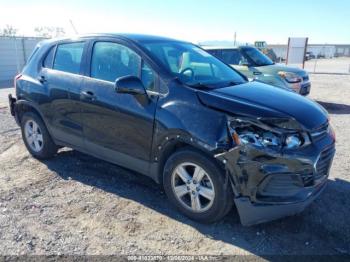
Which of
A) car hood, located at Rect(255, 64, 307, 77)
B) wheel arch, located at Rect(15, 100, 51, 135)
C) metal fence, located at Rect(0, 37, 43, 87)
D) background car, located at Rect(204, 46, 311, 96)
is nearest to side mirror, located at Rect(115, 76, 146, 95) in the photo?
wheel arch, located at Rect(15, 100, 51, 135)

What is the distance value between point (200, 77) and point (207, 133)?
1069 mm

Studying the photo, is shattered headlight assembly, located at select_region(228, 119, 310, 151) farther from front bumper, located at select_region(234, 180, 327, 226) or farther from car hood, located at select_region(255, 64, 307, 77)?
car hood, located at select_region(255, 64, 307, 77)

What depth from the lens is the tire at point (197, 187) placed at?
3281 millimetres

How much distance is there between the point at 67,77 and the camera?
4.55 meters

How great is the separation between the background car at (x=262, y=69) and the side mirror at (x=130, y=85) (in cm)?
598

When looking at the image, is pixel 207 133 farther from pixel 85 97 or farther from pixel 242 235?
pixel 85 97

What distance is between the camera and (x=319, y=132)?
3.40 m

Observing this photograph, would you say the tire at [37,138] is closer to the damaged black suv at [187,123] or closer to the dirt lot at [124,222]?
the damaged black suv at [187,123]

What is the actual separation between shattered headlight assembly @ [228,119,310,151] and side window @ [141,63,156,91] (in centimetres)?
100

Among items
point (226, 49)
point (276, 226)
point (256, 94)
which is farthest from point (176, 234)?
point (226, 49)

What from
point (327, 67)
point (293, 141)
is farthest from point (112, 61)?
point (327, 67)

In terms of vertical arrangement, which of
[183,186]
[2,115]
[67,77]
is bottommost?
[2,115]

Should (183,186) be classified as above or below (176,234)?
above

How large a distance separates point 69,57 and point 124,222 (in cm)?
239
